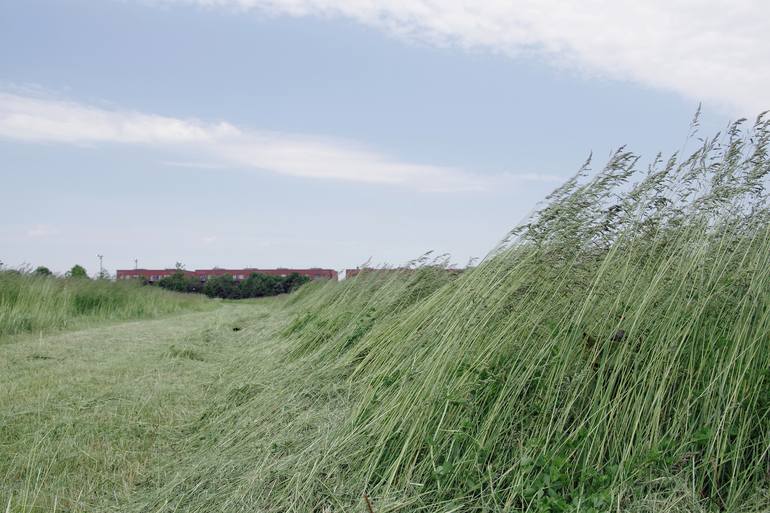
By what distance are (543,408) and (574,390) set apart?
0.16 m

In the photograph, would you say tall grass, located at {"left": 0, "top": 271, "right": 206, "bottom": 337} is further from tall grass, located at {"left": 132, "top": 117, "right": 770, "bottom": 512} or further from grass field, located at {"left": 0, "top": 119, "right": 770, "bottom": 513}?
tall grass, located at {"left": 132, "top": 117, "right": 770, "bottom": 512}

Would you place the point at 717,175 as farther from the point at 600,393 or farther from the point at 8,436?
the point at 8,436

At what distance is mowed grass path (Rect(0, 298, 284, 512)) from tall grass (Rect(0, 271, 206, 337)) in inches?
65.4

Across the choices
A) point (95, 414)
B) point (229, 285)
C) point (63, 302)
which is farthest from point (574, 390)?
point (229, 285)

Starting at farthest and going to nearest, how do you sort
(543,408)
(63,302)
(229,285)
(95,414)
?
(229,285) → (63,302) → (95,414) → (543,408)

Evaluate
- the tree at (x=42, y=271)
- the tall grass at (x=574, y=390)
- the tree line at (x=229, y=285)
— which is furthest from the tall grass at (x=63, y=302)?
the tree line at (x=229, y=285)

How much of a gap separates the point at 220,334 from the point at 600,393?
7159 mm

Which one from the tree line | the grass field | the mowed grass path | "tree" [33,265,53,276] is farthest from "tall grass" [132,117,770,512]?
the tree line

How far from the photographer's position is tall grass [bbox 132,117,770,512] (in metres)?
2.45

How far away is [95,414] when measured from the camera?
4.23 metres

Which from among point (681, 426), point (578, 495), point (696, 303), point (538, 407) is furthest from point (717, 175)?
point (578, 495)

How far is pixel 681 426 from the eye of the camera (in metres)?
2.65

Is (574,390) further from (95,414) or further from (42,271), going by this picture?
(42,271)

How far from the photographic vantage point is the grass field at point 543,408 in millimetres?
2465
